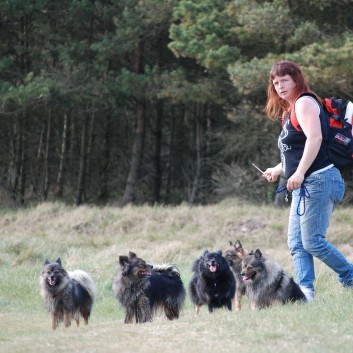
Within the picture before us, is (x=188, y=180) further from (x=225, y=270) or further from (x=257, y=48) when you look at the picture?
(x=225, y=270)

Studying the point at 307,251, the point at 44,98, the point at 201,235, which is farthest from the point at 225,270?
the point at 44,98

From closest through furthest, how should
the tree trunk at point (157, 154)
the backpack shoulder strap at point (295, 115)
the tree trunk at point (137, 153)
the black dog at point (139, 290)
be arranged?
the backpack shoulder strap at point (295, 115), the black dog at point (139, 290), the tree trunk at point (137, 153), the tree trunk at point (157, 154)

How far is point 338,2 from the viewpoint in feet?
63.7

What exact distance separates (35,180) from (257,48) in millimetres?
12343

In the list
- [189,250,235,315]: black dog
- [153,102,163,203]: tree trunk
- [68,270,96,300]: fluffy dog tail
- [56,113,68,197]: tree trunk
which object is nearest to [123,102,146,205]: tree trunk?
[153,102,163,203]: tree trunk

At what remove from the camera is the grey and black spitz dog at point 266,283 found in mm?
8133

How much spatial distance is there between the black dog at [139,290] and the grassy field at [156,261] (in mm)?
380

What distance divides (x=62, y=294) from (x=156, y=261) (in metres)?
5.10

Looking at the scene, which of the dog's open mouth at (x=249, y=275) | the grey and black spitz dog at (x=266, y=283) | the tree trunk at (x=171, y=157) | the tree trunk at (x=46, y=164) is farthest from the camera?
the tree trunk at (x=171, y=157)

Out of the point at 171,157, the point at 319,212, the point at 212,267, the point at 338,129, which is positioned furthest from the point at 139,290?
the point at 171,157

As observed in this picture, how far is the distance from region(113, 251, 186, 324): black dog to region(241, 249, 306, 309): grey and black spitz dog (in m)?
1.40

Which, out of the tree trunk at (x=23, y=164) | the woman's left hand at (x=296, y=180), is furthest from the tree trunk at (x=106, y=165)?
the woman's left hand at (x=296, y=180)

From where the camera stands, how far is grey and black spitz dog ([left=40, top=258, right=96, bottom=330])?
32.6 feet

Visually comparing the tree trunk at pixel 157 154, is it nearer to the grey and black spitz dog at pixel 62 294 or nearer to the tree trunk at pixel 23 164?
the tree trunk at pixel 23 164
